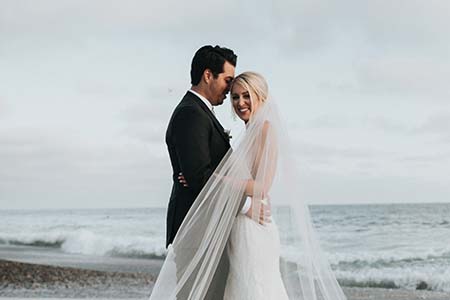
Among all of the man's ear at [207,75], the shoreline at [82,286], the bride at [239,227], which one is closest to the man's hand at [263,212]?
the bride at [239,227]

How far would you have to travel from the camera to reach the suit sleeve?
2545mm

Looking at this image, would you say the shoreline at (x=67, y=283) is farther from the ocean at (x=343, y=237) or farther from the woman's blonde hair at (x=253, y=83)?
the woman's blonde hair at (x=253, y=83)

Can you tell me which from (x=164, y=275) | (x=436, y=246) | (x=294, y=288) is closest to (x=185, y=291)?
(x=164, y=275)

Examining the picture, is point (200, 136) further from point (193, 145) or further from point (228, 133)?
point (228, 133)

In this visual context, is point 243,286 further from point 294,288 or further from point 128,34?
point 128,34

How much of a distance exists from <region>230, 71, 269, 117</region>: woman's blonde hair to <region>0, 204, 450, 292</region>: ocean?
23.7 feet

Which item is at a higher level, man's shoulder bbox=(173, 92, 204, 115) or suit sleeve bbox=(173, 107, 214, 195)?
man's shoulder bbox=(173, 92, 204, 115)

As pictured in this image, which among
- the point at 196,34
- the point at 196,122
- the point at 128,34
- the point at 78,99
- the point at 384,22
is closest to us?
the point at 196,122

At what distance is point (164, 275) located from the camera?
8.64ft

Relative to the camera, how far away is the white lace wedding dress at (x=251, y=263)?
103 inches

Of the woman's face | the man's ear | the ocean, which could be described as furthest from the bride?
the ocean

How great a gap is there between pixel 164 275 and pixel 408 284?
7.99 m

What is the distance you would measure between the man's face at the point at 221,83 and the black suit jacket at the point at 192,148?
0.06m

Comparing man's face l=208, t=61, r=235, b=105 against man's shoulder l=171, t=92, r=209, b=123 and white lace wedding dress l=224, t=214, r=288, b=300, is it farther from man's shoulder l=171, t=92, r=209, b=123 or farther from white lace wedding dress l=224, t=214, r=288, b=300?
white lace wedding dress l=224, t=214, r=288, b=300
